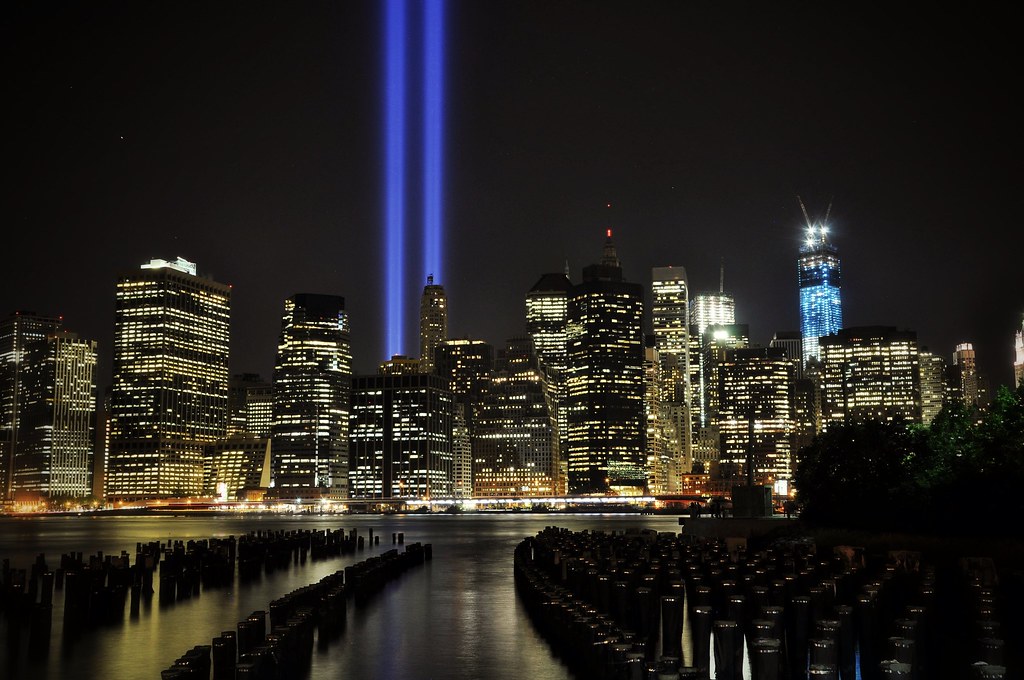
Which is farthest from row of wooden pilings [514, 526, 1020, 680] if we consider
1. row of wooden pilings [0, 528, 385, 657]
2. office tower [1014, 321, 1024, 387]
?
office tower [1014, 321, 1024, 387]

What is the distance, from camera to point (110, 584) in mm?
51469

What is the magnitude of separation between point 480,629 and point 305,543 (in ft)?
183

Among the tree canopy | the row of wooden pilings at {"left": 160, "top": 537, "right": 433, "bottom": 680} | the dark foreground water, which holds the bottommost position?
the dark foreground water

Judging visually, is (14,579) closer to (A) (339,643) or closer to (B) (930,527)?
(A) (339,643)

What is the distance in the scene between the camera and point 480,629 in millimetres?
42938

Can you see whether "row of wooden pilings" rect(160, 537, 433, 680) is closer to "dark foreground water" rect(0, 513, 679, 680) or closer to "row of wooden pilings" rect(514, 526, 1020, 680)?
"dark foreground water" rect(0, 513, 679, 680)

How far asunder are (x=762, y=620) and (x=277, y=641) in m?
14.1

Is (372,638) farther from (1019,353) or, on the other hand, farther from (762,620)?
(1019,353)

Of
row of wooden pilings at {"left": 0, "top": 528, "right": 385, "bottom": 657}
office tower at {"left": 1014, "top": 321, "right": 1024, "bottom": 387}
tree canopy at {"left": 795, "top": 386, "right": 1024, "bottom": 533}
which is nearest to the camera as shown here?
row of wooden pilings at {"left": 0, "top": 528, "right": 385, "bottom": 657}

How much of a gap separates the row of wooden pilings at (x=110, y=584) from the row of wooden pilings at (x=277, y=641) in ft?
32.2

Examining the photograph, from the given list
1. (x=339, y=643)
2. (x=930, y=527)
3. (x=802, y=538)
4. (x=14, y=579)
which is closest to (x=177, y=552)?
(x=14, y=579)

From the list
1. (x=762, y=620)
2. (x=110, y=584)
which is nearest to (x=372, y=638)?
(x=110, y=584)

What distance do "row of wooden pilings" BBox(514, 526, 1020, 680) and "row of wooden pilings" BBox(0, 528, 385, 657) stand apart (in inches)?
787

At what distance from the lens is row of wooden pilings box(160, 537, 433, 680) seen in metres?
27.9
